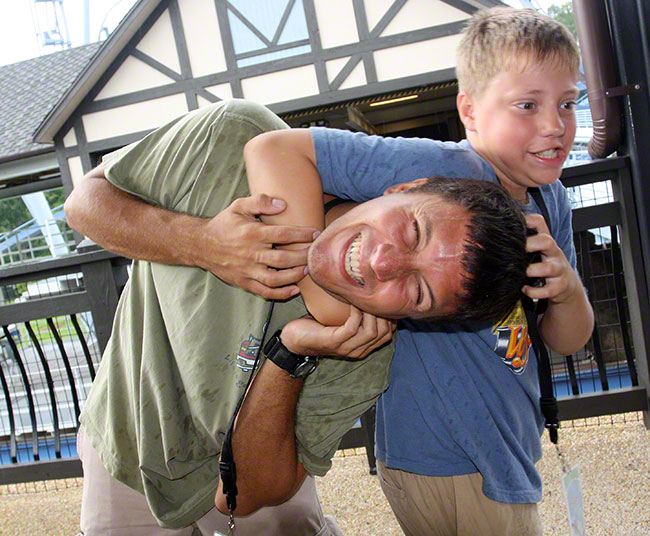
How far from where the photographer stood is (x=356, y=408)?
1414mm

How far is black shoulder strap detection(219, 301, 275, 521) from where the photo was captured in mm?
1260

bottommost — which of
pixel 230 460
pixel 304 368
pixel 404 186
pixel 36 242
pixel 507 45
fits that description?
pixel 230 460

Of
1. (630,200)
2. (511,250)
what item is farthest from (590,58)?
(511,250)

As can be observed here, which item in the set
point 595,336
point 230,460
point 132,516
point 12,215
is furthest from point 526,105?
point 12,215

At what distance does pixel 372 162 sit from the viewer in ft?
4.05

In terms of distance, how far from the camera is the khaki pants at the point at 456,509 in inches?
55.4

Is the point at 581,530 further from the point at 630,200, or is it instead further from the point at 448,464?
the point at 630,200

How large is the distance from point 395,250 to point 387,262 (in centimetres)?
3

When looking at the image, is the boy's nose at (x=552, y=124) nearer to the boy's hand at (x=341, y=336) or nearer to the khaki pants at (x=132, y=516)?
the boy's hand at (x=341, y=336)

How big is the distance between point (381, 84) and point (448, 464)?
973 centimetres

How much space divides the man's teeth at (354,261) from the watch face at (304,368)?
25 cm

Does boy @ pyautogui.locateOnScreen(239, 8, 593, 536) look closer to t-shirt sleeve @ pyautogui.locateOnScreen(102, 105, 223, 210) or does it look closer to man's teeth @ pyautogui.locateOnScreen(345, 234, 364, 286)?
man's teeth @ pyautogui.locateOnScreen(345, 234, 364, 286)

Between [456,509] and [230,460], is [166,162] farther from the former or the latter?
[456,509]

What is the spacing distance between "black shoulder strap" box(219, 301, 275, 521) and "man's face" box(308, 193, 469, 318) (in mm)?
211
